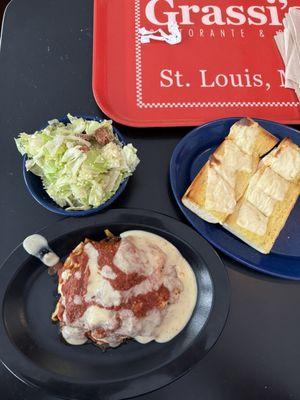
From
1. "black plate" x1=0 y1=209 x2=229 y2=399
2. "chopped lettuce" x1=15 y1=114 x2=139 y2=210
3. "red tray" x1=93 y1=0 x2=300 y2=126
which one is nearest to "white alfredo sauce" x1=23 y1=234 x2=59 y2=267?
"black plate" x1=0 y1=209 x2=229 y2=399

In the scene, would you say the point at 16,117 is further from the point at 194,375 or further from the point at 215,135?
the point at 194,375

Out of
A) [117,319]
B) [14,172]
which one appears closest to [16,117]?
[14,172]

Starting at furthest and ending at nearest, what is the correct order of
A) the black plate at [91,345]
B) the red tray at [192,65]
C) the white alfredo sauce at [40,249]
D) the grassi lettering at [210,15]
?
the grassi lettering at [210,15] → the red tray at [192,65] → the white alfredo sauce at [40,249] → the black plate at [91,345]

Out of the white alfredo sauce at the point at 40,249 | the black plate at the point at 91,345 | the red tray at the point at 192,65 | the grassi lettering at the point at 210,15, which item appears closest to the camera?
the black plate at the point at 91,345

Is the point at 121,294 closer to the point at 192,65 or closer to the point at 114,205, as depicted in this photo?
the point at 114,205

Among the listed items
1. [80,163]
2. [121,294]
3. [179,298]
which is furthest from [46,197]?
[179,298]

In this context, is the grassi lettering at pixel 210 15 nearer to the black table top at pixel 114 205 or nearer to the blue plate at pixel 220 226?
the black table top at pixel 114 205

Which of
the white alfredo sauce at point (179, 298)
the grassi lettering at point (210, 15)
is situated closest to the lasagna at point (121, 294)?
the white alfredo sauce at point (179, 298)
